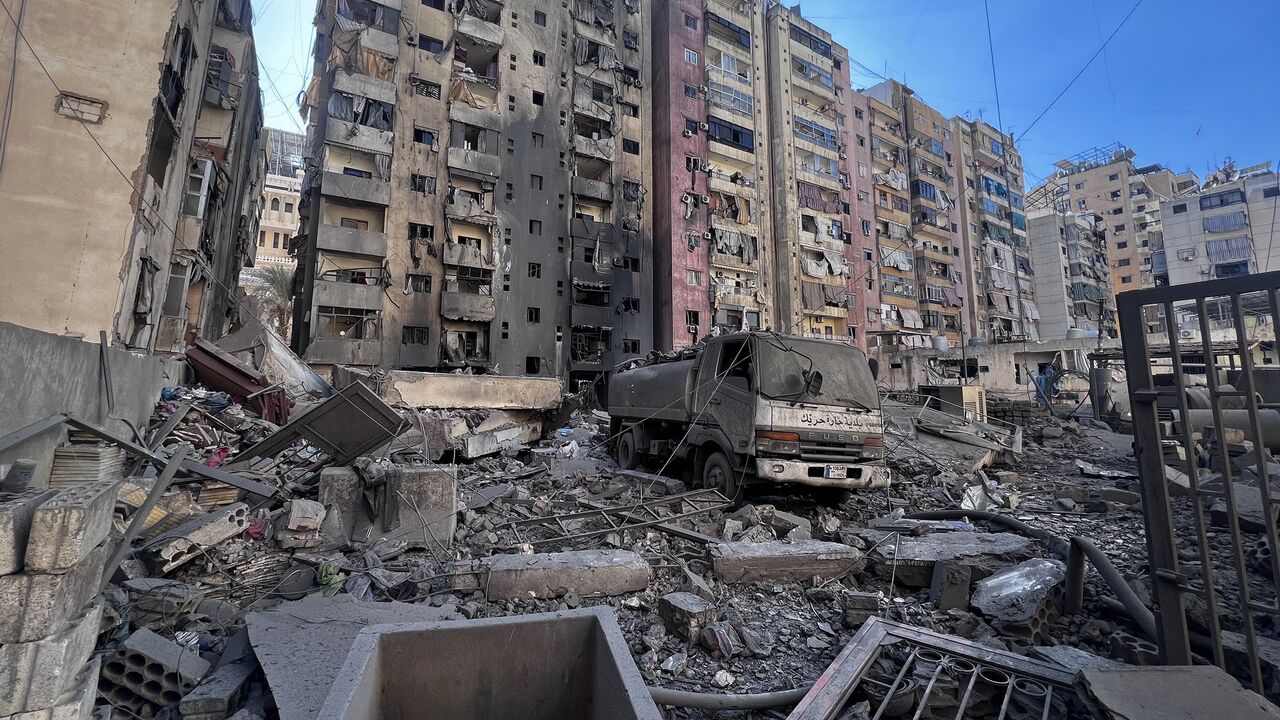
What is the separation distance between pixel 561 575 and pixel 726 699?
179 cm

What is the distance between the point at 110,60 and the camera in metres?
10.8

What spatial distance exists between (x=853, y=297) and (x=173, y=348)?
3746cm

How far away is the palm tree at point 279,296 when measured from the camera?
30.5m

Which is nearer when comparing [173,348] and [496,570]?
[496,570]

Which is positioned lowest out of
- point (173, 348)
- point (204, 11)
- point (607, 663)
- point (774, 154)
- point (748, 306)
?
point (607, 663)

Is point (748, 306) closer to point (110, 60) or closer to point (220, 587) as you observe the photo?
point (110, 60)

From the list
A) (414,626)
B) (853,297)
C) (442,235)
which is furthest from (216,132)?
(853,297)

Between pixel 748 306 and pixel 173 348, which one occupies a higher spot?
pixel 748 306

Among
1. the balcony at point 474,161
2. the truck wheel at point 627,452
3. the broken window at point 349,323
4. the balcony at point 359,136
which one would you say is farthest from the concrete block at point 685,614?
the balcony at point 474,161

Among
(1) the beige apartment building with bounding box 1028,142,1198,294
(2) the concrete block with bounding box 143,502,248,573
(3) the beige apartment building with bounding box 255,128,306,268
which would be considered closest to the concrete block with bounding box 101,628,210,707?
(2) the concrete block with bounding box 143,502,248,573

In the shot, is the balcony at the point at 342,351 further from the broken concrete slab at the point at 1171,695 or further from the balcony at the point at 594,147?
the broken concrete slab at the point at 1171,695

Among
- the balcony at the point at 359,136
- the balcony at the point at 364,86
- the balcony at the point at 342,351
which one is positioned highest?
the balcony at the point at 364,86

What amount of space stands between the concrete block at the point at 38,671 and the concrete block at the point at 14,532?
1.00 ft

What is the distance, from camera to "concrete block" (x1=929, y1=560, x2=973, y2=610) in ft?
13.5
